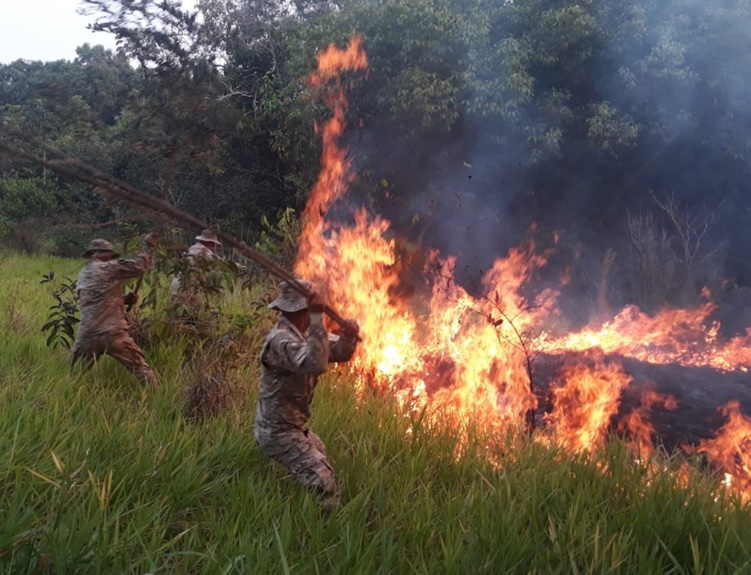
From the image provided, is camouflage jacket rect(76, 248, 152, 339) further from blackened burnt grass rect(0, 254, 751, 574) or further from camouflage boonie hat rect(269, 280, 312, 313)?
camouflage boonie hat rect(269, 280, 312, 313)

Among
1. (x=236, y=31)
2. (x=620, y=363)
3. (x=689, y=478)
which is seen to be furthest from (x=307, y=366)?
(x=236, y=31)

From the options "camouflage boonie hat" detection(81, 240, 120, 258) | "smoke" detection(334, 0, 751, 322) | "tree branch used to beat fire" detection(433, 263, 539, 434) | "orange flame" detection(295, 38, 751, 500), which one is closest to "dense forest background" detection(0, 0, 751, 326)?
"smoke" detection(334, 0, 751, 322)

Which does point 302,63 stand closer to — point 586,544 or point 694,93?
point 694,93

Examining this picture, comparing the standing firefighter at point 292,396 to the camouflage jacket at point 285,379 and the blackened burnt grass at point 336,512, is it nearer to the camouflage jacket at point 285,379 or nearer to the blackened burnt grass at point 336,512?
the camouflage jacket at point 285,379

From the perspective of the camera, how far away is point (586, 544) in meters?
3.10

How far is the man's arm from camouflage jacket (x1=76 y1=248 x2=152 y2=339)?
287 cm

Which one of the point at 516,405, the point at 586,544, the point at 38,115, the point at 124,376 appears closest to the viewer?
the point at 586,544

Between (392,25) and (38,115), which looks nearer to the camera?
(392,25)

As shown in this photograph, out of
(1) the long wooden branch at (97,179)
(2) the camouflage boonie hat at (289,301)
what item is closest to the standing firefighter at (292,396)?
(2) the camouflage boonie hat at (289,301)

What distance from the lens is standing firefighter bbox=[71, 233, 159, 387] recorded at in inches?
233

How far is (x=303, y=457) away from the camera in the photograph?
12.3ft

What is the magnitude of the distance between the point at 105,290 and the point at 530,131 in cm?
878

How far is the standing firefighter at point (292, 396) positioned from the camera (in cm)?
364

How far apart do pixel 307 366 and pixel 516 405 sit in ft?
12.4
